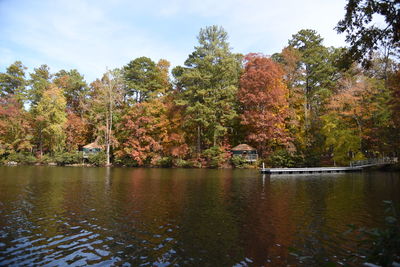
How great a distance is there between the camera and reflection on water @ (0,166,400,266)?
6156 mm

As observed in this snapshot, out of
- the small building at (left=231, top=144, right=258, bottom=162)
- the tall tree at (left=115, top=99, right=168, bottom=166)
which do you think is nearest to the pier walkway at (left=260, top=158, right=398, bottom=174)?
the small building at (left=231, top=144, right=258, bottom=162)

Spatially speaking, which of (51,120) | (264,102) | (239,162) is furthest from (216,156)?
(51,120)

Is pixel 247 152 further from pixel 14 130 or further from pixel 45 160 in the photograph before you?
pixel 14 130

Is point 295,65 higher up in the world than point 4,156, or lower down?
higher up

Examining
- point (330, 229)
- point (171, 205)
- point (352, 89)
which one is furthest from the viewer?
point (352, 89)

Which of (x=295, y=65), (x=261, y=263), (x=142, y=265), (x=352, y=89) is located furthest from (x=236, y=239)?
(x=295, y=65)

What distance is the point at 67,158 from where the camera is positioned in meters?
41.1

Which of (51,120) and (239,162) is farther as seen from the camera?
(51,120)

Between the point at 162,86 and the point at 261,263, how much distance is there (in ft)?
132

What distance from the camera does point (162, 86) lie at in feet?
144

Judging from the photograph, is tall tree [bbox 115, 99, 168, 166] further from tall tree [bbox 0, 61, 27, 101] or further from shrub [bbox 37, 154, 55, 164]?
tall tree [bbox 0, 61, 27, 101]

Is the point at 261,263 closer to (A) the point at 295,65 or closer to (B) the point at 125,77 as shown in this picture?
(A) the point at 295,65

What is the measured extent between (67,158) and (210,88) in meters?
24.6

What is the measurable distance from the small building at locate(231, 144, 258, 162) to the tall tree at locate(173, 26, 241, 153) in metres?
3.31
